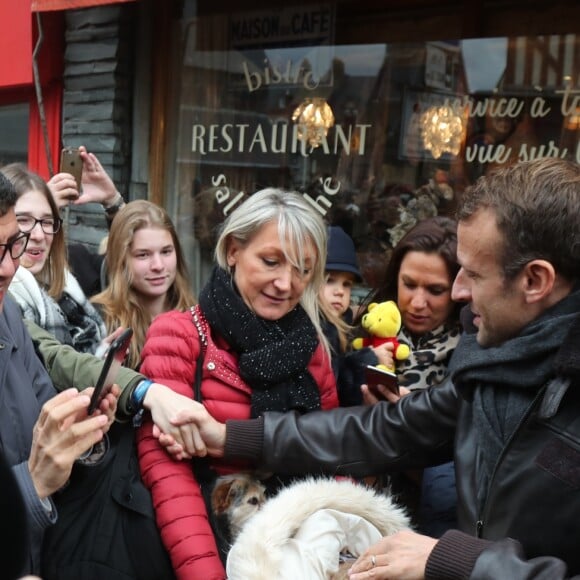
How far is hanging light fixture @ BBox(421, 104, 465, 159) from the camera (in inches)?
186

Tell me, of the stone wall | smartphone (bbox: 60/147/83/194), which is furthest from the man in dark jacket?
the stone wall

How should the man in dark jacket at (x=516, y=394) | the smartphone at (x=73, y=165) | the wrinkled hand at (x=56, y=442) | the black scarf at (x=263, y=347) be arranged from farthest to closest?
1. the smartphone at (x=73, y=165)
2. the black scarf at (x=263, y=347)
3. the wrinkled hand at (x=56, y=442)
4. the man in dark jacket at (x=516, y=394)

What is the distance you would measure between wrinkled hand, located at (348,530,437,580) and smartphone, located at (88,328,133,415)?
29.1 inches

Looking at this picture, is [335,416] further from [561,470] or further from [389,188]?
[389,188]

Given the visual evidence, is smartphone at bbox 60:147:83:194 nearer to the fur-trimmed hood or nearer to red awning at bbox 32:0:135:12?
red awning at bbox 32:0:135:12

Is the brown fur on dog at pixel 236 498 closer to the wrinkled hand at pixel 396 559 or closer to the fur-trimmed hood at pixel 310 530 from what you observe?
the fur-trimmed hood at pixel 310 530

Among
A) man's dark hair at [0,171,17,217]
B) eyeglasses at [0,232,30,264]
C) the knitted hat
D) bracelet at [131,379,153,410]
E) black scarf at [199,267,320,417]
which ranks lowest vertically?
bracelet at [131,379,153,410]

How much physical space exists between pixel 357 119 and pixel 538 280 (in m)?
3.34

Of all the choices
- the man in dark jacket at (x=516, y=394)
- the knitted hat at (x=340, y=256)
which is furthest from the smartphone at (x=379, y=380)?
the knitted hat at (x=340, y=256)

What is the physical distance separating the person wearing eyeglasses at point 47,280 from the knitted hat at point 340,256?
3.31 ft

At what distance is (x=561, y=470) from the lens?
5.73 feet

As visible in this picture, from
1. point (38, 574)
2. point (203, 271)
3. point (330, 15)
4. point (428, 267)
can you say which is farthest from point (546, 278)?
point (203, 271)

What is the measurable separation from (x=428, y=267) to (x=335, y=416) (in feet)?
2.65

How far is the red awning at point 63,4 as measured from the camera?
4486 millimetres
